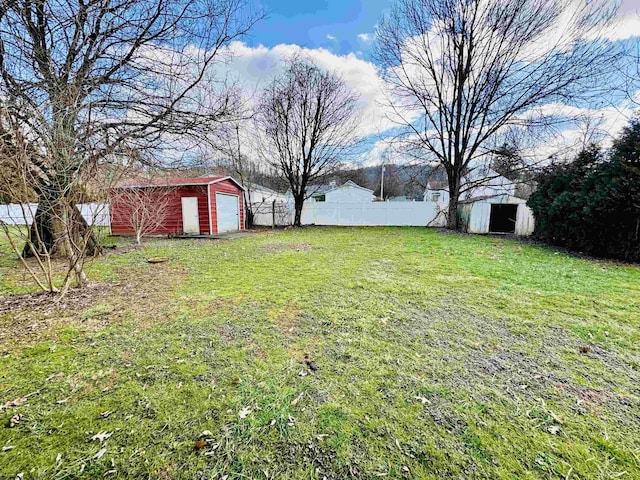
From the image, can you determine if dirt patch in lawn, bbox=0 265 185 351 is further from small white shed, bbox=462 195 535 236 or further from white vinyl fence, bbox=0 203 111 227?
small white shed, bbox=462 195 535 236

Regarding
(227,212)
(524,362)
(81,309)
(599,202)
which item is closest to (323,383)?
(524,362)

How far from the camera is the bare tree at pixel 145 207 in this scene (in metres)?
8.59

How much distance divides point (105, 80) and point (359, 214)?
1268 centimetres

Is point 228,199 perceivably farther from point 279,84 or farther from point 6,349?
point 6,349

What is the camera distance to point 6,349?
247 cm

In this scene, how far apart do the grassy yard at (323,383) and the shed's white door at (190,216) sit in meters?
7.88

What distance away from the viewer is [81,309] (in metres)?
3.41

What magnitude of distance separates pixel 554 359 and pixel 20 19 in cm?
808

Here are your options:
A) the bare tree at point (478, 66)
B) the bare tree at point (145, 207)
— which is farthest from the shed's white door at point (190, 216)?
the bare tree at point (478, 66)

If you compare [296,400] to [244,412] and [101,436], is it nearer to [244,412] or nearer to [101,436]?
[244,412]

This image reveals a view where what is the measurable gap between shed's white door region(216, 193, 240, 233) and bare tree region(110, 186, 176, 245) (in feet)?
6.17

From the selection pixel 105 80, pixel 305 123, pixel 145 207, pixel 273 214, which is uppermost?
pixel 305 123

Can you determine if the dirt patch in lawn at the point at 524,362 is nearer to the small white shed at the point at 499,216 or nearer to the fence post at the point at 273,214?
the small white shed at the point at 499,216

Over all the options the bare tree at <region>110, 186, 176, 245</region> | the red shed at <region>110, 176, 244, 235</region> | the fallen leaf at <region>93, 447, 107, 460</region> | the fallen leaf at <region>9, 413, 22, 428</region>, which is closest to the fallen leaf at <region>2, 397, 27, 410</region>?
the fallen leaf at <region>9, 413, 22, 428</region>
